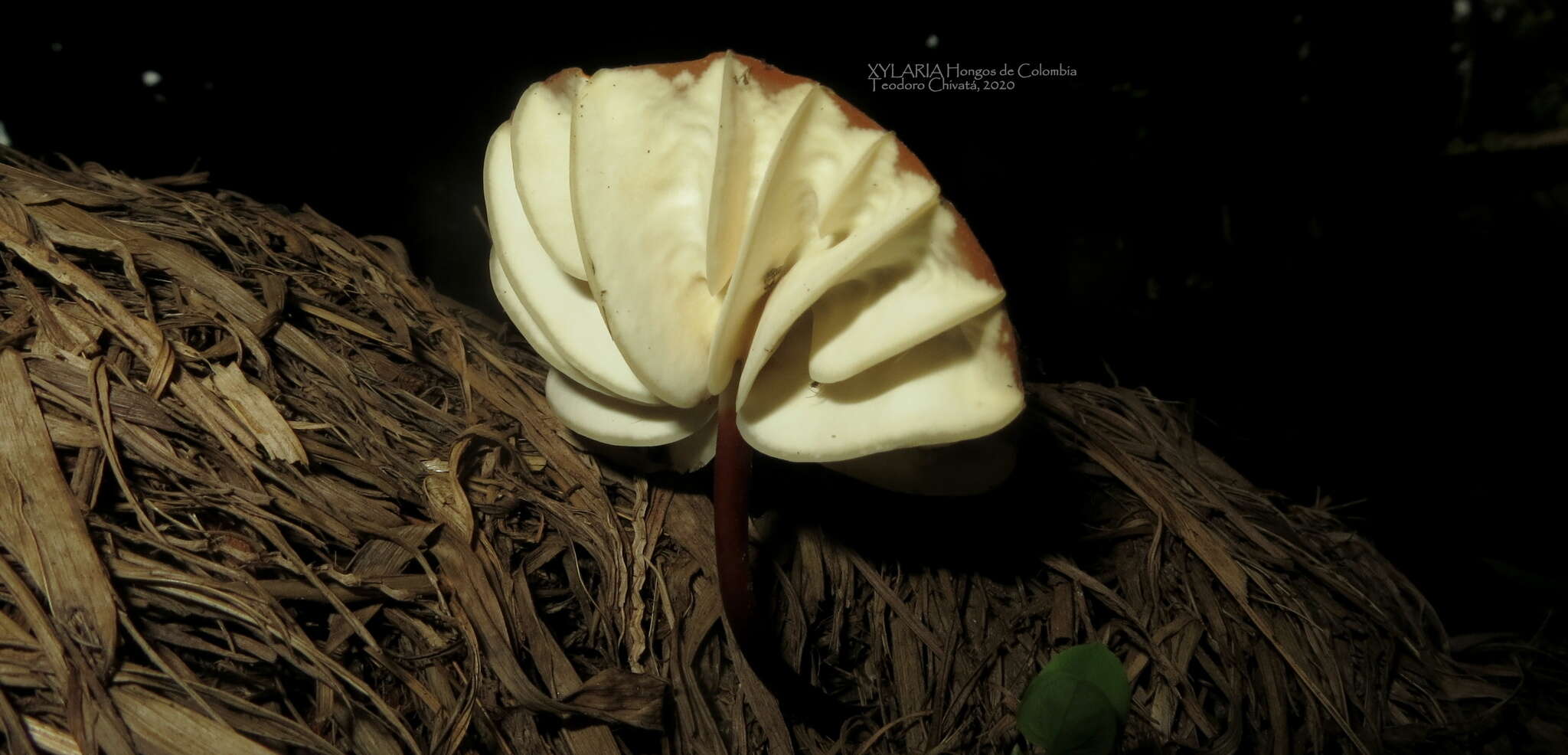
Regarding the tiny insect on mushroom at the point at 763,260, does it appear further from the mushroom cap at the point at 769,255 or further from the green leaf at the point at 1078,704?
the green leaf at the point at 1078,704

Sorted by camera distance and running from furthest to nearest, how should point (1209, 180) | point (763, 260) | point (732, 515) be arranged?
1. point (1209, 180)
2. point (732, 515)
3. point (763, 260)

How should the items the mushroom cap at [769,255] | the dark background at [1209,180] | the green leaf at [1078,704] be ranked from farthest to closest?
the dark background at [1209,180] → the green leaf at [1078,704] → the mushroom cap at [769,255]

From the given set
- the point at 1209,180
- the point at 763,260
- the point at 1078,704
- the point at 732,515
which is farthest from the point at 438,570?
the point at 1209,180

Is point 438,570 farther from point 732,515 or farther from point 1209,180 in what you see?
point 1209,180

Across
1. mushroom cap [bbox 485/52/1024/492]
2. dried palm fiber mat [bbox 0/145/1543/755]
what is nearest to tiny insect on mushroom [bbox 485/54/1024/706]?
mushroom cap [bbox 485/52/1024/492]

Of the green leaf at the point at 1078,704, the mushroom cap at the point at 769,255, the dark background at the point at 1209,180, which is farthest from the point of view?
the dark background at the point at 1209,180

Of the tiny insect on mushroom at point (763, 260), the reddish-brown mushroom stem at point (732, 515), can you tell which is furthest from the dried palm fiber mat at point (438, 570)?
the tiny insect on mushroom at point (763, 260)

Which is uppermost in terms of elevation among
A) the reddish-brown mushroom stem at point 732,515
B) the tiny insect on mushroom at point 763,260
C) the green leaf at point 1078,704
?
the tiny insect on mushroom at point 763,260

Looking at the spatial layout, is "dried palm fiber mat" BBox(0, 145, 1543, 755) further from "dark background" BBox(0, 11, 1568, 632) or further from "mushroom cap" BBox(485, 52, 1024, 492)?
"dark background" BBox(0, 11, 1568, 632)
